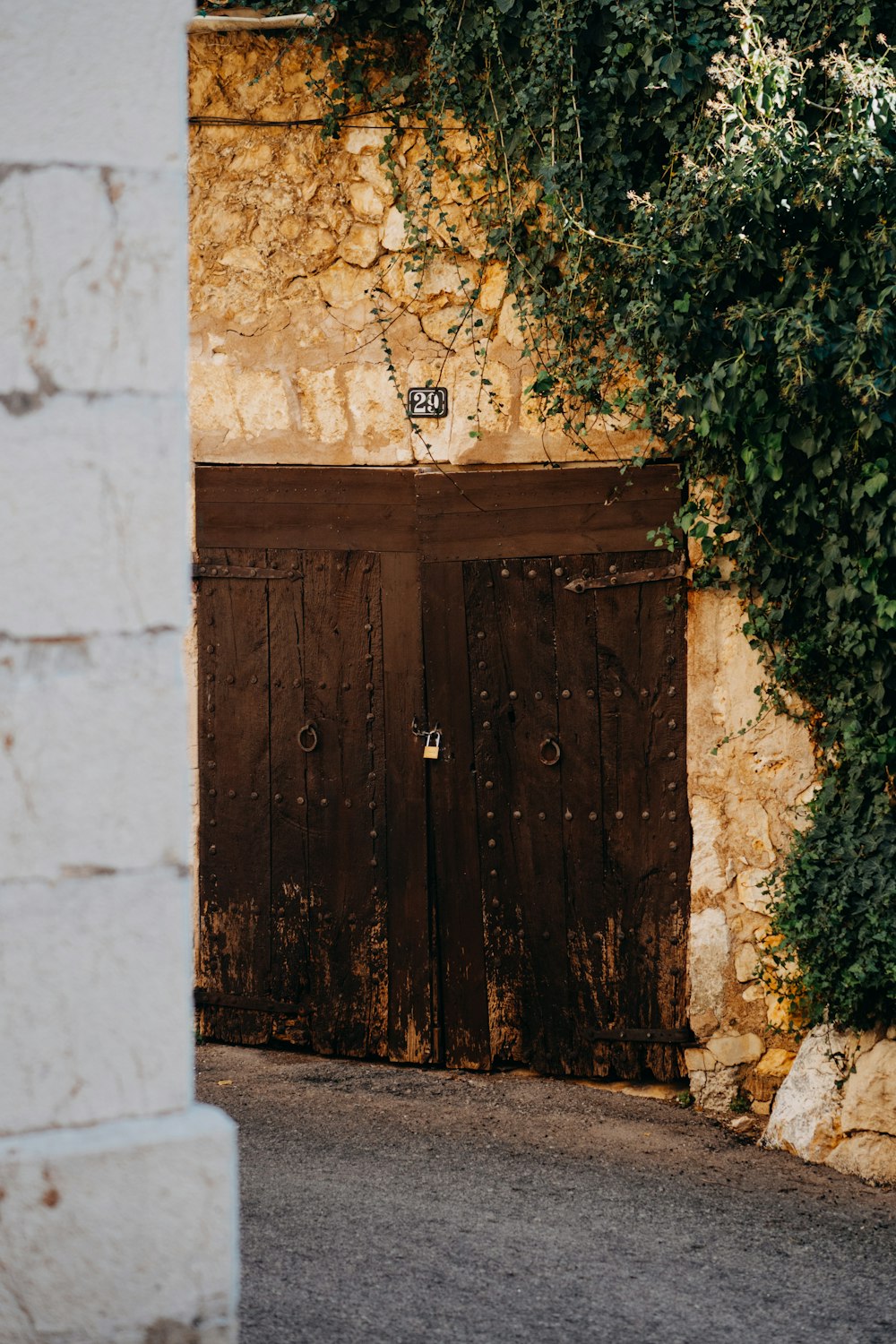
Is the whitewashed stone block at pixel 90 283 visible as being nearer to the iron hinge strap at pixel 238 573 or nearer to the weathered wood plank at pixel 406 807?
the weathered wood plank at pixel 406 807

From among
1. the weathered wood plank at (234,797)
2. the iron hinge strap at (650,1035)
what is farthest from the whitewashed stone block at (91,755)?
the weathered wood plank at (234,797)

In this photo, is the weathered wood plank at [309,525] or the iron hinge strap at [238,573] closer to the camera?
the weathered wood plank at [309,525]

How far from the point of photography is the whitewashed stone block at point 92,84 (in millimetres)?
1898

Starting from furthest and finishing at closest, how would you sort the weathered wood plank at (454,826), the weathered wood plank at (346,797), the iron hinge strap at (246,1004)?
the iron hinge strap at (246,1004) → the weathered wood plank at (346,797) → the weathered wood plank at (454,826)

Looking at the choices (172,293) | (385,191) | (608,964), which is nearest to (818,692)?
(608,964)

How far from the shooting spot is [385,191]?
15.8 ft

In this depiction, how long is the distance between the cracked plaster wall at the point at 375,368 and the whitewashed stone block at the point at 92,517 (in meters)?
2.83

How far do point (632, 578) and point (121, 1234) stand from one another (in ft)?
10.2

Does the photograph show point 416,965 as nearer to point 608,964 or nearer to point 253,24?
point 608,964

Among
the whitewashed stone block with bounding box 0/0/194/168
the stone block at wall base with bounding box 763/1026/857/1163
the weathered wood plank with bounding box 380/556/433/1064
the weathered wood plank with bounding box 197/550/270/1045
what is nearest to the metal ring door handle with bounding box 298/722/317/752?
the weathered wood plank with bounding box 197/550/270/1045

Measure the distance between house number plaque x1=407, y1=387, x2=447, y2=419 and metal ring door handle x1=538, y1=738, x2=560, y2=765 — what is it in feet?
3.96

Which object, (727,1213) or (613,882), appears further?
(613,882)

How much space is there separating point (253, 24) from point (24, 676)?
367 cm

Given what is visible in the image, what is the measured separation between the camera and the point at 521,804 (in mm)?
4793
